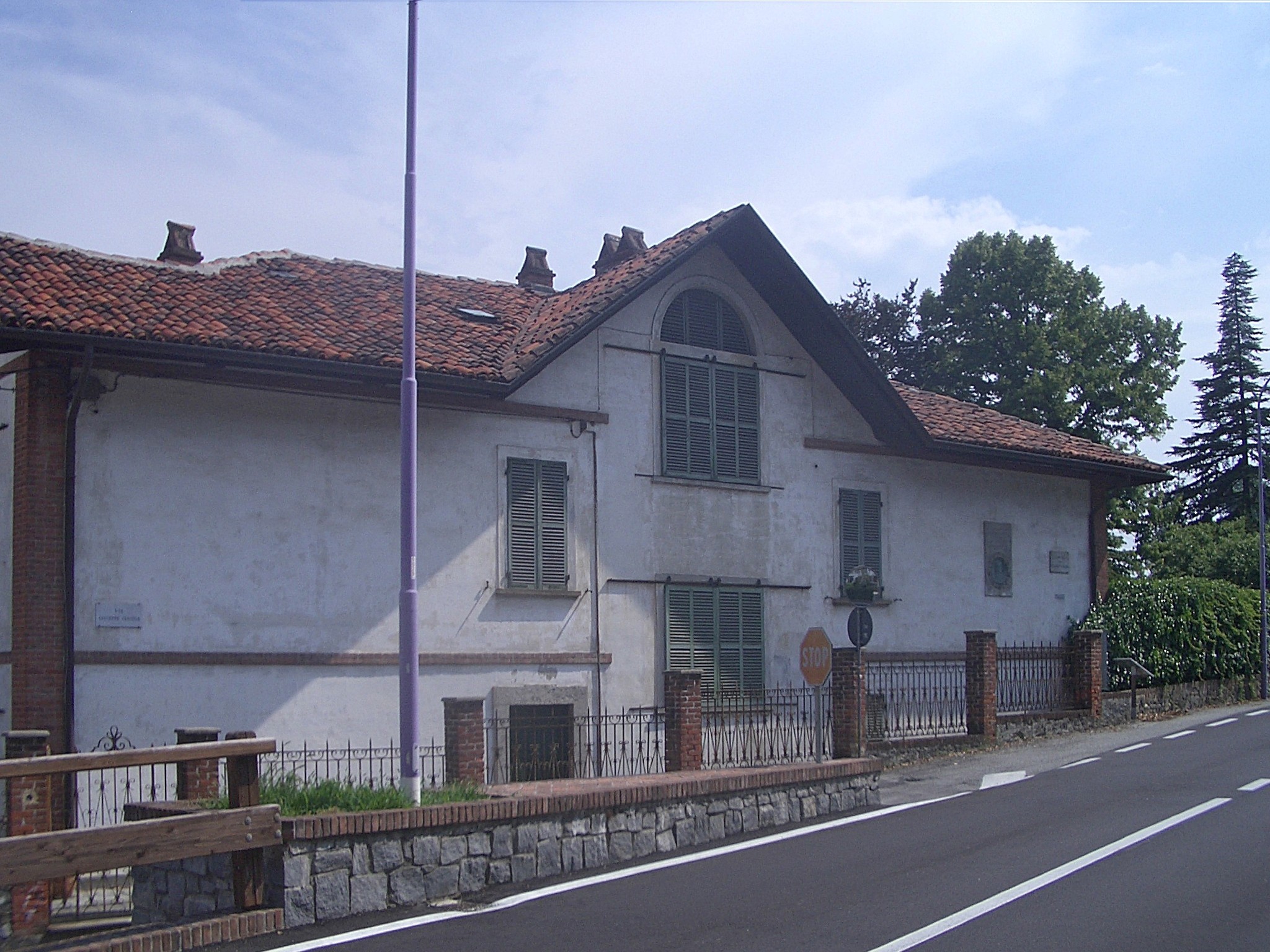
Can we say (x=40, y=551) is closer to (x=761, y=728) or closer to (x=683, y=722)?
(x=683, y=722)

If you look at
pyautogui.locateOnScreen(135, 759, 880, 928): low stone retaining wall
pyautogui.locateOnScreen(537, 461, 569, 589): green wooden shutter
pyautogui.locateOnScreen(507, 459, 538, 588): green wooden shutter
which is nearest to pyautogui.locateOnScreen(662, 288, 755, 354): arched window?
pyautogui.locateOnScreen(537, 461, 569, 589): green wooden shutter

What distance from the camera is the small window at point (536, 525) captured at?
17.4 metres

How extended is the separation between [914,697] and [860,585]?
1876 millimetres

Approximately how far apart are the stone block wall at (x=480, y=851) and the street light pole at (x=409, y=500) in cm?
63

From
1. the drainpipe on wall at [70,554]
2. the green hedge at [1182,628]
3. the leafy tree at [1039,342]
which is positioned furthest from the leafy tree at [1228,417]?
→ the drainpipe on wall at [70,554]

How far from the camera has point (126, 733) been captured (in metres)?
14.2

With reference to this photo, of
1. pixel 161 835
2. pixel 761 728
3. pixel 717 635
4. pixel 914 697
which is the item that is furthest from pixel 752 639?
pixel 161 835

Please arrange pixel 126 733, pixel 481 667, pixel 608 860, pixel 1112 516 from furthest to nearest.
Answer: pixel 1112 516, pixel 481 667, pixel 126 733, pixel 608 860

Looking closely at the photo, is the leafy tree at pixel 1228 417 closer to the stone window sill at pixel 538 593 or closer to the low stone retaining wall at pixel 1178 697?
the low stone retaining wall at pixel 1178 697

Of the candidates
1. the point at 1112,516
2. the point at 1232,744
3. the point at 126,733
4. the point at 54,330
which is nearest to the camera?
the point at 54,330

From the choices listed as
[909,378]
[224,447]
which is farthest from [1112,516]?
[224,447]

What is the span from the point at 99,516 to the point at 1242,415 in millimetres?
47944

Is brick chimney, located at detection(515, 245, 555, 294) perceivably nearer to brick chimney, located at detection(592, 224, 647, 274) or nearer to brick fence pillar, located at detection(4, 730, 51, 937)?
brick chimney, located at detection(592, 224, 647, 274)

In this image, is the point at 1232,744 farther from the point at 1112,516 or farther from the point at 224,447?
the point at 1112,516
